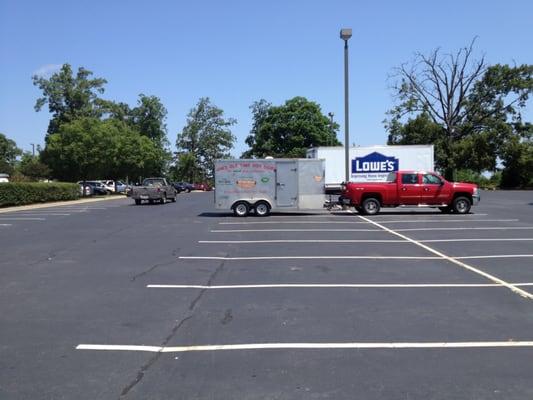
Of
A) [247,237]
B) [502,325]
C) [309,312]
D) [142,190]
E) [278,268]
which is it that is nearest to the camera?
[502,325]

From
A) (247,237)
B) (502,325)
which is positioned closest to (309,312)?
(502,325)

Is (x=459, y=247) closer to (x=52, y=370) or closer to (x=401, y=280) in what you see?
(x=401, y=280)

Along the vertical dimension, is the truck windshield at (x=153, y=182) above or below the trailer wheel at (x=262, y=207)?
above

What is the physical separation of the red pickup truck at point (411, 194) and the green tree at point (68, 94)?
52.3 metres

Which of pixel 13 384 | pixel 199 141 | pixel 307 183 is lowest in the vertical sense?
pixel 13 384

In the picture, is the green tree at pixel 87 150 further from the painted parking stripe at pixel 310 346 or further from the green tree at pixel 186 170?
the painted parking stripe at pixel 310 346

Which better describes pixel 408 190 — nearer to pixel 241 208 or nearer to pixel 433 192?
pixel 433 192

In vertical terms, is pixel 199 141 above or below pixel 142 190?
above

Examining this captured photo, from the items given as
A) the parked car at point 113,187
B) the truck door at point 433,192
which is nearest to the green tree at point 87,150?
A: the parked car at point 113,187

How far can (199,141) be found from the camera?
3743 inches

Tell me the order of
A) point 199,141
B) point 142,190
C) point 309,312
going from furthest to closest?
point 199,141 → point 142,190 → point 309,312

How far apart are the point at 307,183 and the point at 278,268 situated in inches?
530

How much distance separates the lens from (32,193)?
3684cm

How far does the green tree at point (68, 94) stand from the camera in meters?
69.1
